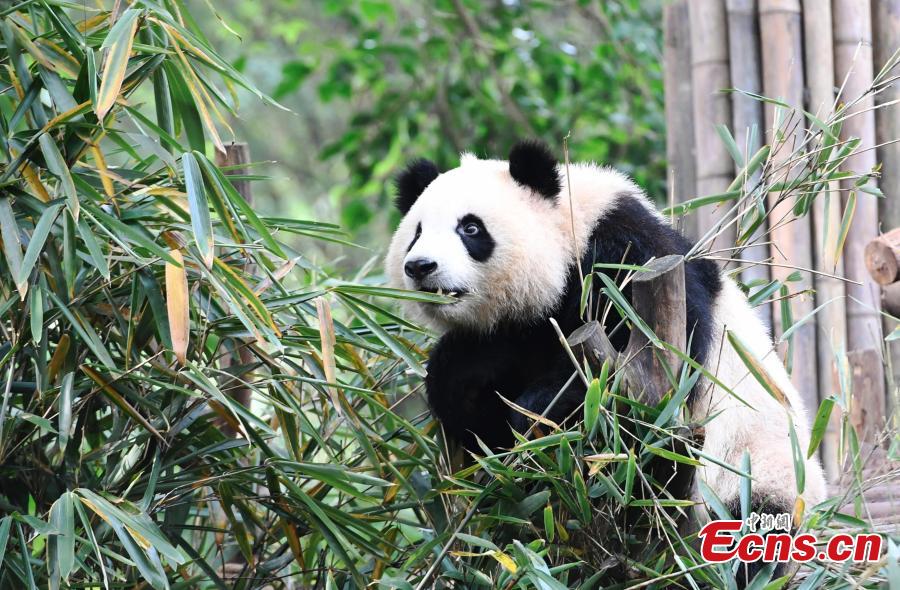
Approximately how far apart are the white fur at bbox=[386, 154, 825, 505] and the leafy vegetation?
0.49 ft

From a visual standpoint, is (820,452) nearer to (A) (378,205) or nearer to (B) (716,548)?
(B) (716,548)

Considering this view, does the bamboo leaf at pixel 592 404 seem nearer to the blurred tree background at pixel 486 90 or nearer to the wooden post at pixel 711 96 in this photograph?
the wooden post at pixel 711 96

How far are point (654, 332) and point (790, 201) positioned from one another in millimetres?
1548

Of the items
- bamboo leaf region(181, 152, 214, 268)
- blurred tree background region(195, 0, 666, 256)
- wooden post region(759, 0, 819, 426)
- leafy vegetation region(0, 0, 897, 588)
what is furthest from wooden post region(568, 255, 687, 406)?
blurred tree background region(195, 0, 666, 256)

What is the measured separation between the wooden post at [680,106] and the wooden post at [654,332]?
176 centimetres

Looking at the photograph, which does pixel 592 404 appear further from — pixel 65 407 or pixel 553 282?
pixel 65 407

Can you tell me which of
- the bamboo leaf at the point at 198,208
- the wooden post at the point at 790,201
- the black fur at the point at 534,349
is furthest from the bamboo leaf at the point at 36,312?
the wooden post at the point at 790,201

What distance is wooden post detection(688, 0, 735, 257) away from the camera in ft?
12.2

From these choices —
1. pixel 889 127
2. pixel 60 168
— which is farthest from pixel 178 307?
pixel 889 127

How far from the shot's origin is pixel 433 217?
2.62m

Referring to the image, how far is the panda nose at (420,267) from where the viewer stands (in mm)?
2467

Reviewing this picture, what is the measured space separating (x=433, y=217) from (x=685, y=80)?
1859 mm
